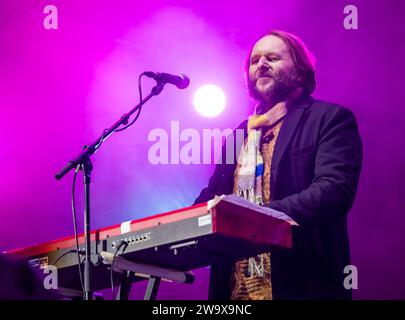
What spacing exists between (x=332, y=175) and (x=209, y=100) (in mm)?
899

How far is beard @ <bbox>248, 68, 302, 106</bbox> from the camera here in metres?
3.60

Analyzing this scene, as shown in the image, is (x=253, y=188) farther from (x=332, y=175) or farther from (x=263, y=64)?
(x=263, y=64)

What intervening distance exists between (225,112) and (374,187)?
2.95 feet

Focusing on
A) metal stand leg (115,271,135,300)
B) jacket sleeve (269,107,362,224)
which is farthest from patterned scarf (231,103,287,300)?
metal stand leg (115,271,135,300)

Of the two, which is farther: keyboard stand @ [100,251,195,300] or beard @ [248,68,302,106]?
beard @ [248,68,302,106]

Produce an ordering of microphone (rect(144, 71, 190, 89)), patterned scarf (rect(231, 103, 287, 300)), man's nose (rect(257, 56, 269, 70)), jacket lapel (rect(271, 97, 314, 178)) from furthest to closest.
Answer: man's nose (rect(257, 56, 269, 70)) → jacket lapel (rect(271, 97, 314, 178)) → patterned scarf (rect(231, 103, 287, 300)) → microphone (rect(144, 71, 190, 89))

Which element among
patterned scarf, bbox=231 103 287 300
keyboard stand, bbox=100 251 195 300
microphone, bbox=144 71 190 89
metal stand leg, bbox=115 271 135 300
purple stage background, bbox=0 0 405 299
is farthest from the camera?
purple stage background, bbox=0 0 405 299

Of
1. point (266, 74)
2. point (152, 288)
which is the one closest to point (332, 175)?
point (266, 74)

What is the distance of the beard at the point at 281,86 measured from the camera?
3.60m

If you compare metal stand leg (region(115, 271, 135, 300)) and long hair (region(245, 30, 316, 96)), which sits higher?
long hair (region(245, 30, 316, 96))

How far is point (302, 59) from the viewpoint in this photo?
3.65 m

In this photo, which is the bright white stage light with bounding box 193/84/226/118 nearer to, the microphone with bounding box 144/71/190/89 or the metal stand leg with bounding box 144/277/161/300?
the microphone with bounding box 144/71/190/89

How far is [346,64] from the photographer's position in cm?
370

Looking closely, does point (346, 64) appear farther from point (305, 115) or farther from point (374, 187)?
point (374, 187)
